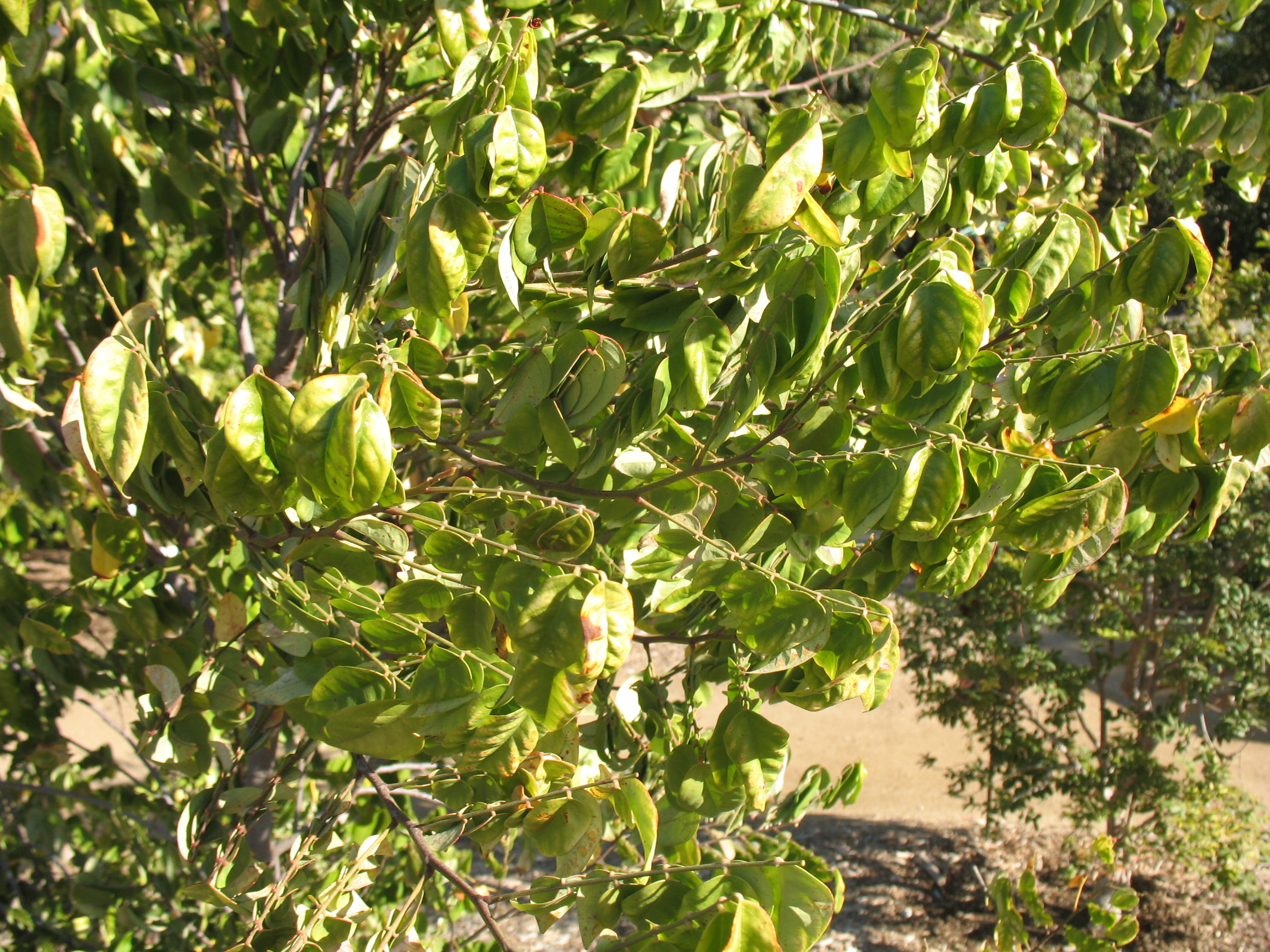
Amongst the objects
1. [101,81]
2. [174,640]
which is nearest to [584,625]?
[174,640]

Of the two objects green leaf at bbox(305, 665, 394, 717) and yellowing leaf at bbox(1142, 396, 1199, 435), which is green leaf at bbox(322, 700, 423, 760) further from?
yellowing leaf at bbox(1142, 396, 1199, 435)

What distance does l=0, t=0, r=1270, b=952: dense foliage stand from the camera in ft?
3.35

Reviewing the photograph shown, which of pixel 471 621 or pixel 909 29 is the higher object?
pixel 909 29

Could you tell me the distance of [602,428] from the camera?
3.92ft

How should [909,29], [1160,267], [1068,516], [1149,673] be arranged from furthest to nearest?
1. [1149,673]
2. [909,29]
3. [1160,267]
4. [1068,516]

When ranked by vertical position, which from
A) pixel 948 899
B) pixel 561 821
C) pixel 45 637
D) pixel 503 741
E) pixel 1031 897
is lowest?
pixel 948 899

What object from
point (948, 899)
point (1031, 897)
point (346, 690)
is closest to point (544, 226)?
point (346, 690)

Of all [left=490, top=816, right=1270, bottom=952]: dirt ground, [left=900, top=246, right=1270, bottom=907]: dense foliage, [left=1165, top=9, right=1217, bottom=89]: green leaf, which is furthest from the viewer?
[left=490, top=816, right=1270, bottom=952]: dirt ground

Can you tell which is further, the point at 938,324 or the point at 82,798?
the point at 82,798

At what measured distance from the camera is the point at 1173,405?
130cm

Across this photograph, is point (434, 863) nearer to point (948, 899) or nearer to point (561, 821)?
point (561, 821)

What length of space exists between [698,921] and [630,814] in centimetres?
15

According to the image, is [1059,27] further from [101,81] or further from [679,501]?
[101,81]

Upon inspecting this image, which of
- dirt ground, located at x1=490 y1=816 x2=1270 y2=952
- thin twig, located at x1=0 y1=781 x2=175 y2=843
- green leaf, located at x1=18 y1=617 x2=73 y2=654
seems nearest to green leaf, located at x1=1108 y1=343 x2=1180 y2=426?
green leaf, located at x1=18 y1=617 x2=73 y2=654
